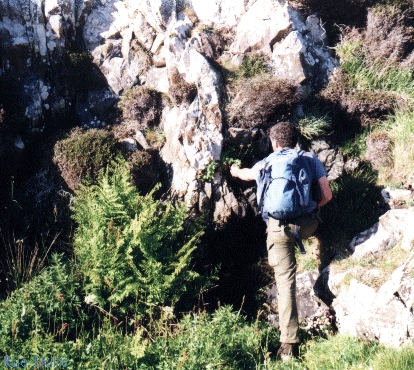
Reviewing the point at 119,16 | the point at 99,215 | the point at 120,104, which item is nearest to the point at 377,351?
the point at 99,215

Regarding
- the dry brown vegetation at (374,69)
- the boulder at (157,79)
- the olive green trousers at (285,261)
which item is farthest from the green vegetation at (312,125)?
the boulder at (157,79)

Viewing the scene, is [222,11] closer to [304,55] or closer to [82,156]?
[304,55]

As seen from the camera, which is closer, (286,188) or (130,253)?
(286,188)

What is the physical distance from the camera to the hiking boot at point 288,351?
5.19 m

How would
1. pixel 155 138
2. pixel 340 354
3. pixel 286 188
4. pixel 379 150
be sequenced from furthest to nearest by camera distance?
pixel 155 138
pixel 379 150
pixel 286 188
pixel 340 354

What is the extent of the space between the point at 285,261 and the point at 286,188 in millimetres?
1131

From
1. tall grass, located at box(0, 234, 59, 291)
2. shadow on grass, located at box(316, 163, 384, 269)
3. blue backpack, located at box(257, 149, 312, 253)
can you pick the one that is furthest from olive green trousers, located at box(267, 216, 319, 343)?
tall grass, located at box(0, 234, 59, 291)

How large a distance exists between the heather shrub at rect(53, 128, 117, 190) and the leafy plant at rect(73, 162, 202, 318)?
80 cm

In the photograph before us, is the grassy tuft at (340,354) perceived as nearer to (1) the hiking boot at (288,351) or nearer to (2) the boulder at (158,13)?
(1) the hiking boot at (288,351)

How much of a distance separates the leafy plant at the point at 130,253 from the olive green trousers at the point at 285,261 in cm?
121

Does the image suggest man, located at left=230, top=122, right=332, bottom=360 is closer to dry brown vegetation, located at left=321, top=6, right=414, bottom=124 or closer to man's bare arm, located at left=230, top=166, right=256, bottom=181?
man's bare arm, located at left=230, top=166, right=256, bottom=181

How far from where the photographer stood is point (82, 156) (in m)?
6.66

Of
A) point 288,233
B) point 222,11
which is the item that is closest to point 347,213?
point 288,233

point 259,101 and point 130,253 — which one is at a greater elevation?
point 259,101
